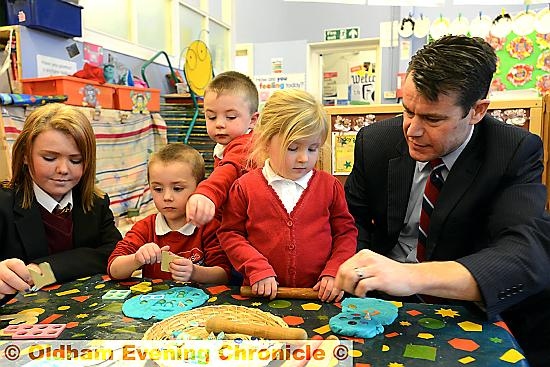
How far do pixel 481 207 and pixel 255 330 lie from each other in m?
0.66

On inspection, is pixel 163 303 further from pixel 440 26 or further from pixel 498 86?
pixel 498 86

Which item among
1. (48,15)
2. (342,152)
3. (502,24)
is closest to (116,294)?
(342,152)

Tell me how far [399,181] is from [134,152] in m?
2.26

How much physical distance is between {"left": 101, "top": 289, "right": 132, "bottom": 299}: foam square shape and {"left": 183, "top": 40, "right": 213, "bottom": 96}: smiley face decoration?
8.69ft

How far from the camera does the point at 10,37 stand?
7.93 ft

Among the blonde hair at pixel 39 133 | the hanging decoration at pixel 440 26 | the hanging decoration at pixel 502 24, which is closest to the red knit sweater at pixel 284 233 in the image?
the blonde hair at pixel 39 133

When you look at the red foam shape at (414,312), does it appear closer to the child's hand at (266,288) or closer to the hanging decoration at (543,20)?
the child's hand at (266,288)

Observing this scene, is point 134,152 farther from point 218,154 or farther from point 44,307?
point 44,307

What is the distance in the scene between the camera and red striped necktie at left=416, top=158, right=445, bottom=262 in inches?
47.0

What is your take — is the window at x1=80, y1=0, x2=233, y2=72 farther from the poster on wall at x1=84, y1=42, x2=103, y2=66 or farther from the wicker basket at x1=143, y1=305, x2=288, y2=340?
the wicker basket at x1=143, y1=305, x2=288, y2=340

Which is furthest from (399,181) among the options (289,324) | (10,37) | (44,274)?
(10,37)

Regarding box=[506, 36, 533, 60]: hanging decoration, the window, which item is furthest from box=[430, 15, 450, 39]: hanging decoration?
the window

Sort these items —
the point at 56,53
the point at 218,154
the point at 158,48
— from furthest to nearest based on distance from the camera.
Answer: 1. the point at 158,48
2. the point at 56,53
3. the point at 218,154

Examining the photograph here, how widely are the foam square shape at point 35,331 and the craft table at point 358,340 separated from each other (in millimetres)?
14
